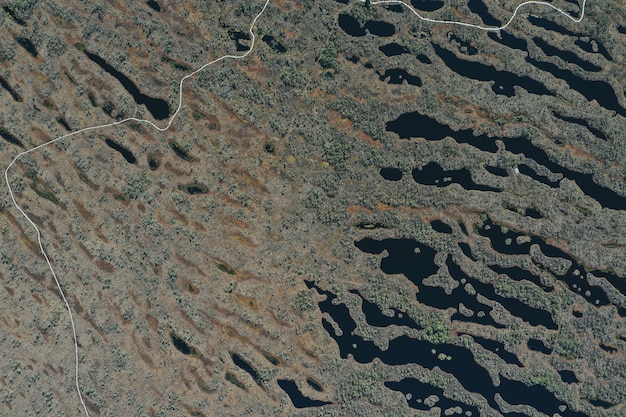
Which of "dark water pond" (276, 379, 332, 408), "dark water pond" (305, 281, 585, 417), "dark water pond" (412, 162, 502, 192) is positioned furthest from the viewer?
"dark water pond" (412, 162, 502, 192)

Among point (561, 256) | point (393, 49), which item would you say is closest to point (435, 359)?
point (561, 256)

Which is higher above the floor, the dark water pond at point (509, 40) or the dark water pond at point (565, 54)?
the dark water pond at point (565, 54)

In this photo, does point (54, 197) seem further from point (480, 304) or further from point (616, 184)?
point (616, 184)

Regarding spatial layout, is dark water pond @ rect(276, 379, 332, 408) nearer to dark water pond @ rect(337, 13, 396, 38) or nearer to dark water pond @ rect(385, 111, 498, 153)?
dark water pond @ rect(385, 111, 498, 153)

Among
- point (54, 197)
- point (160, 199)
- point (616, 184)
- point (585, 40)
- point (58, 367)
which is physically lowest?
point (58, 367)

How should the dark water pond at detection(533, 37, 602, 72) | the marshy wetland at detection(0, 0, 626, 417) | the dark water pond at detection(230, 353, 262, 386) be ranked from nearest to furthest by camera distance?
1. the marshy wetland at detection(0, 0, 626, 417)
2. the dark water pond at detection(230, 353, 262, 386)
3. the dark water pond at detection(533, 37, 602, 72)

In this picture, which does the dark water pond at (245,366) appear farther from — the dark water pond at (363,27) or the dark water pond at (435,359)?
the dark water pond at (363,27)

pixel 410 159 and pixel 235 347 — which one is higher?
pixel 410 159

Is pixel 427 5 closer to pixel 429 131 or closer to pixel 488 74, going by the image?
pixel 488 74

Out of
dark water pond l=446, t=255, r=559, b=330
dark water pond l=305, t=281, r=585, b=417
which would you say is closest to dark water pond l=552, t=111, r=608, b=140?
dark water pond l=446, t=255, r=559, b=330

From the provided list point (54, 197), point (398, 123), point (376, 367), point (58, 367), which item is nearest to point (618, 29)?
point (398, 123)

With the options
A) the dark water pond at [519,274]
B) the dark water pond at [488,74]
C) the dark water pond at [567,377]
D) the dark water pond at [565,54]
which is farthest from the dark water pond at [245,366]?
the dark water pond at [565,54]
